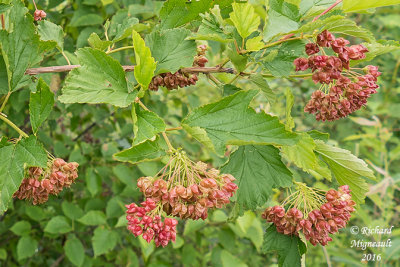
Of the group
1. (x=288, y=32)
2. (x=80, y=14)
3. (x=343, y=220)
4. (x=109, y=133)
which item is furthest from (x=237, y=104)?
(x=109, y=133)

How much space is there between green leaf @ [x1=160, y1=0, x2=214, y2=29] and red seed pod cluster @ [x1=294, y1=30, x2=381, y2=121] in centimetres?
31

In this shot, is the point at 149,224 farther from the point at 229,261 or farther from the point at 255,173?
the point at 229,261

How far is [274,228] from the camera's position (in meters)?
1.20

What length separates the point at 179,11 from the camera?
43.5 inches

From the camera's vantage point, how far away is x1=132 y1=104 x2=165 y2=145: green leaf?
84 cm

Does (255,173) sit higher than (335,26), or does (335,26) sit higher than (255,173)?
(335,26)

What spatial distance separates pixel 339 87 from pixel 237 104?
39cm

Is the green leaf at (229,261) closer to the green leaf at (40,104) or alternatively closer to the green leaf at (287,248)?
the green leaf at (287,248)

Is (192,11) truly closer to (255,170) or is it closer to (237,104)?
(237,104)

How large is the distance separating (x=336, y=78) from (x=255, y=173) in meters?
0.34

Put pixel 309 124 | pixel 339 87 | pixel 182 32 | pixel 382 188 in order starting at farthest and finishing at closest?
pixel 309 124
pixel 382 188
pixel 339 87
pixel 182 32

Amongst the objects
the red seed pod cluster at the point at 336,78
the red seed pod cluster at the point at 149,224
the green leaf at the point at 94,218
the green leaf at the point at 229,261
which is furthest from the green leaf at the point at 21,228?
the red seed pod cluster at the point at 336,78

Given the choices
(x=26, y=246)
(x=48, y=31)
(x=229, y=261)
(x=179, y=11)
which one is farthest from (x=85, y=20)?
(x=229, y=261)

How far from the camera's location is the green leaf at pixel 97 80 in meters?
0.89
